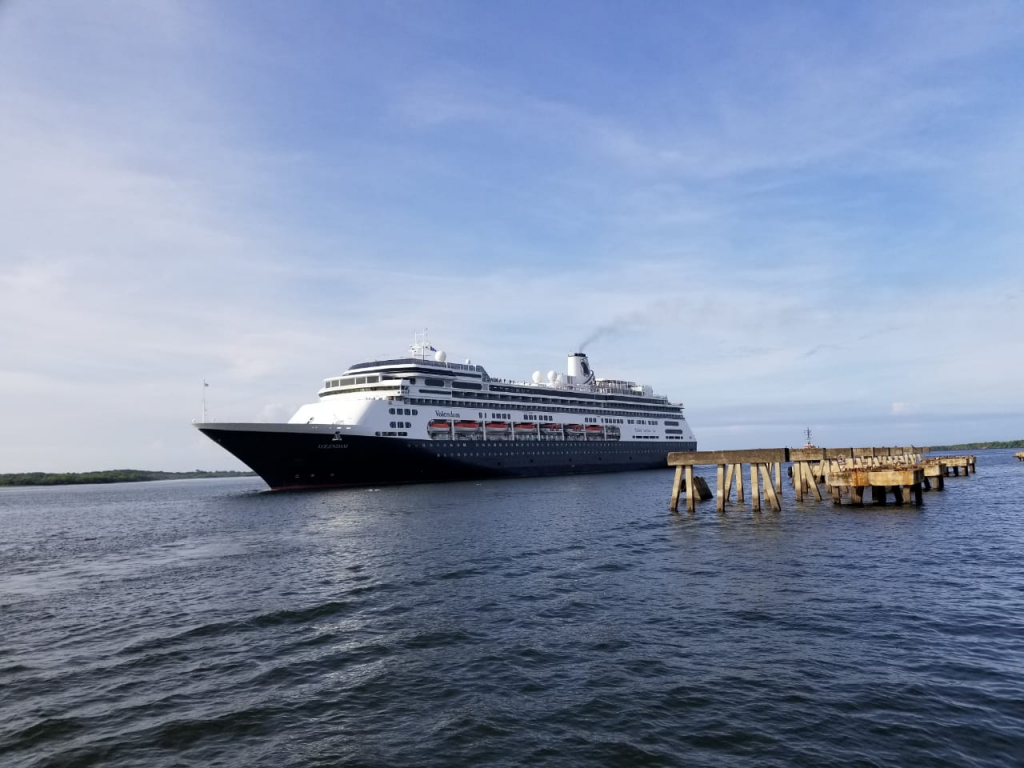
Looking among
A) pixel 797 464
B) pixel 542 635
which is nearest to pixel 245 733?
pixel 542 635

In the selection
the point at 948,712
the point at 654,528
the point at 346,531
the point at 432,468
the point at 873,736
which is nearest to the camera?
the point at 873,736

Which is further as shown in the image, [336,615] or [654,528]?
[654,528]

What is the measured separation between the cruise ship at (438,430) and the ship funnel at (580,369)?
19 cm

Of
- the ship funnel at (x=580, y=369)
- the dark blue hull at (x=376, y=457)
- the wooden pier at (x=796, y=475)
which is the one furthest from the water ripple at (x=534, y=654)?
the ship funnel at (x=580, y=369)

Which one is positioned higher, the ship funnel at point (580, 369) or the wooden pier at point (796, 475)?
the ship funnel at point (580, 369)

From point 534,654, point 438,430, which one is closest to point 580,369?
point 438,430

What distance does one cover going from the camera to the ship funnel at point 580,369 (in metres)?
88.9

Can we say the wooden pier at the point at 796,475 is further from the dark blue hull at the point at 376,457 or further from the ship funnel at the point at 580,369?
the ship funnel at the point at 580,369

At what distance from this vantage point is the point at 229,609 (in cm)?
1445

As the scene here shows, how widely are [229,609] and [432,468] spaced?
46.6m

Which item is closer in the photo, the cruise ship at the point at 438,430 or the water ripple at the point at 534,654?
the water ripple at the point at 534,654

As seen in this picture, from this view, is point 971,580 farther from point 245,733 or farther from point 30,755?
point 30,755

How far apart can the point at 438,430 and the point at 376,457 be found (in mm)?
7939

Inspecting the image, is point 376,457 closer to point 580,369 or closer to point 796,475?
point 796,475
